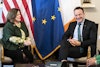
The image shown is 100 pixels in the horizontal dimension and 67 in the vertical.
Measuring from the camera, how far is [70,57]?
3.94 m

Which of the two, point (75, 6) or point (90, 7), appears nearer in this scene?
point (75, 6)

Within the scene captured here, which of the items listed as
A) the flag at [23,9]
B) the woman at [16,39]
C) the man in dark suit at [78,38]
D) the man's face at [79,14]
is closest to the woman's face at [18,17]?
the woman at [16,39]

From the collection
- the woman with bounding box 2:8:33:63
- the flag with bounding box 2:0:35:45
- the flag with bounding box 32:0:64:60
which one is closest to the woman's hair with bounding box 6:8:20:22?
the woman with bounding box 2:8:33:63

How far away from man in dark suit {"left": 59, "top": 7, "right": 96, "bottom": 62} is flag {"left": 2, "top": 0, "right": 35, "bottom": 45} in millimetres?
653

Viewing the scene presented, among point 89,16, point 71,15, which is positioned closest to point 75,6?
point 71,15

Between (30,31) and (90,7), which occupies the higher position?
(90,7)

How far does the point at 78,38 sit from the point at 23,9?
106cm

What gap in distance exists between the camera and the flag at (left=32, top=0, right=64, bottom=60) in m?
4.38

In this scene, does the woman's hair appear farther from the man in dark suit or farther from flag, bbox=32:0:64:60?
the man in dark suit

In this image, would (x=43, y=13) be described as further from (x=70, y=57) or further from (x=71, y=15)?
(x=70, y=57)

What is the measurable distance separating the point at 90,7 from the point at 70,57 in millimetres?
1203

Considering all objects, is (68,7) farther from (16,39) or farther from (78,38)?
(16,39)

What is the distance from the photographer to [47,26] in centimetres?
446

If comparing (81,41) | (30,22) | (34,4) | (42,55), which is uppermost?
(34,4)
